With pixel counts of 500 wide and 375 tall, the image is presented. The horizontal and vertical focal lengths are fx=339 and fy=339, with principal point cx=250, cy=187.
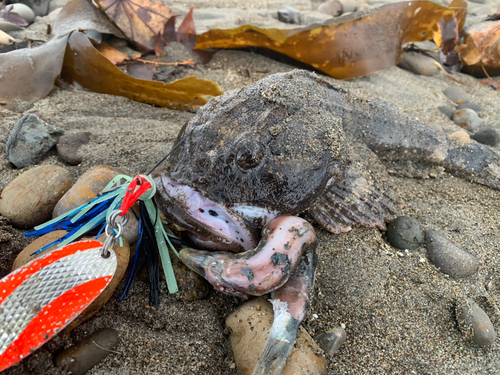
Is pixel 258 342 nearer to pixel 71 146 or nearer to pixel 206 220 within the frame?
pixel 206 220

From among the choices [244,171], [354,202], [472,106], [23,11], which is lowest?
[472,106]

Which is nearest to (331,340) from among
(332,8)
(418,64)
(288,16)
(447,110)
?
(447,110)

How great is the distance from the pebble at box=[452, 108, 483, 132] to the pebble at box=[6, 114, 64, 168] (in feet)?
12.6

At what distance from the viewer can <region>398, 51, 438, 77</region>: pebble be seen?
4363 mm

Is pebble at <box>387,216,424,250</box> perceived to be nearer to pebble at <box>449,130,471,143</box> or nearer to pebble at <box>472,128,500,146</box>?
pebble at <box>449,130,471,143</box>

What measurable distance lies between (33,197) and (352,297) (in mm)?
1875

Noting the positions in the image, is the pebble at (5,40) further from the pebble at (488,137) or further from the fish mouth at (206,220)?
the pebble at (488,137)

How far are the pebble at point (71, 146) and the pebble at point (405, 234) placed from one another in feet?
7.28

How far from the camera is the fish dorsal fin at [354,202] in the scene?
214 cm

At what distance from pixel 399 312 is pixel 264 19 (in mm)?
4783

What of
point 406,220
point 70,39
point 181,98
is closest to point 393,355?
point 406,220

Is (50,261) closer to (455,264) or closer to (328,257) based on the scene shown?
(328,257)

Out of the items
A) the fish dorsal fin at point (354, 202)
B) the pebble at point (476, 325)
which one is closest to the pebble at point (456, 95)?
the fish dorsal fin at point (354, 202)

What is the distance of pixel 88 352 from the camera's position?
1.47 m
